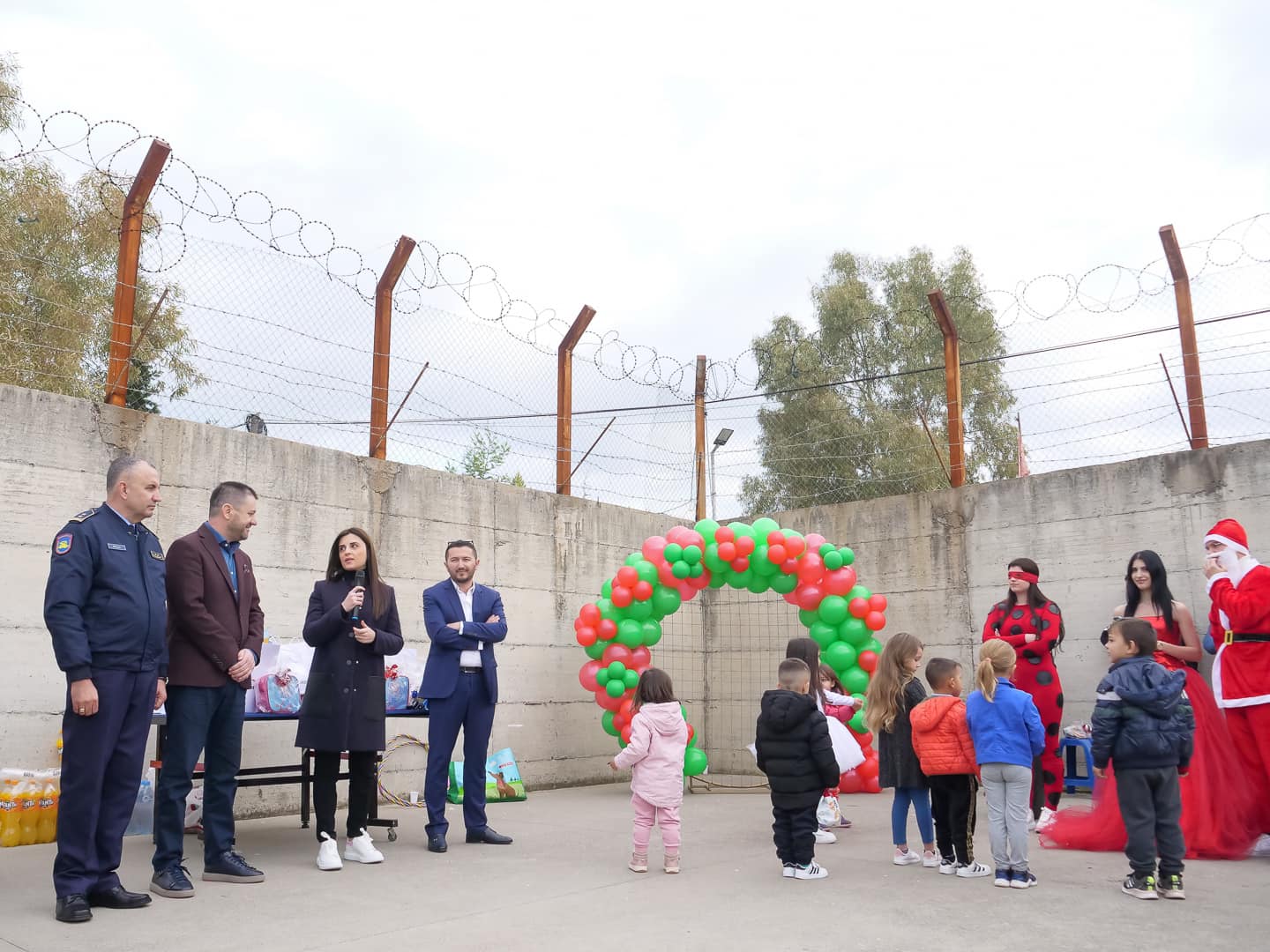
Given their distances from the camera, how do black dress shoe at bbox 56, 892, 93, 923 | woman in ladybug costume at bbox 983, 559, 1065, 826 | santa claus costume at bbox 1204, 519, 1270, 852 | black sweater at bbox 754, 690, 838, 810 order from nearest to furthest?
black dress shoe at bbox 56, 892, 93, 923
black sweater at bbox 754, 690, 838, 810
santa claus costume at bbox 1204, 519, 1270, 852
woman in ladybug costume at bbox 983, 559, 1065, 826

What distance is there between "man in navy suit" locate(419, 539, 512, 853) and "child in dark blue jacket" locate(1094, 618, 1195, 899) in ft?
9.82

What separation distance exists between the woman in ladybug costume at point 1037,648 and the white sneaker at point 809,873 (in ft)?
7.58

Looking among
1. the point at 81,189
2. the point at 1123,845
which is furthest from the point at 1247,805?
the point at 81,189

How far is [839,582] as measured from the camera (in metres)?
7.45

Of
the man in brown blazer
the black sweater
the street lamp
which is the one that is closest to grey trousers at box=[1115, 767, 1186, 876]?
the black sweater

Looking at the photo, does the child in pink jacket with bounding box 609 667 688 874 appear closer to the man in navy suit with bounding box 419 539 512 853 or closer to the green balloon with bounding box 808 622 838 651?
the man in navy suit with bounding box 419 539 512 853

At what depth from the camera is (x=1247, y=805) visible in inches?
203

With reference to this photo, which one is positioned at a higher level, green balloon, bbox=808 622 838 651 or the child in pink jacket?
green balloon, bbox=808 622 838 651

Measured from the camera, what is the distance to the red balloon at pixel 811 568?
7426 mm

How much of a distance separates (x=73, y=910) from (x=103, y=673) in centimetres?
81

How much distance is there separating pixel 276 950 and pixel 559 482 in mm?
5596

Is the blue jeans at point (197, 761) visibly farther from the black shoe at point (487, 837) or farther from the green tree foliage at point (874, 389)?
the green tree foliage at point (874, 389)

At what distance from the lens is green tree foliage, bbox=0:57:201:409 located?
29.0 feet

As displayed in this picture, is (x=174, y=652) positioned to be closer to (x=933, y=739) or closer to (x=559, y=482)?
(x=933, y=739)
